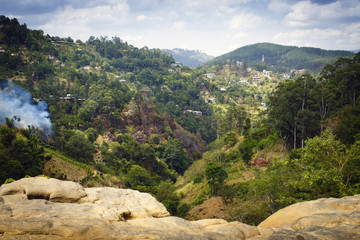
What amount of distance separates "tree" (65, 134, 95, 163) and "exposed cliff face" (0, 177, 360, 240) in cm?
3614

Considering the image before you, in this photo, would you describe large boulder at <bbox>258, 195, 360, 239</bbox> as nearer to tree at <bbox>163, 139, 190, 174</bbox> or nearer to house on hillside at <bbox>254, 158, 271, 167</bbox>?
house on hillside at <bbox>254, 158, 271, 167</bbox>

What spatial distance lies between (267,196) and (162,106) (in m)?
75.5

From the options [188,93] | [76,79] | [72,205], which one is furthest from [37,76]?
[72,205]

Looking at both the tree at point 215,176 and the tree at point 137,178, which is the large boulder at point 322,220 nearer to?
the tree at point 215,176

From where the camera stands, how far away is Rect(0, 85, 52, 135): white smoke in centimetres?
4578

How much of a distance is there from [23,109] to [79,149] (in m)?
20.0

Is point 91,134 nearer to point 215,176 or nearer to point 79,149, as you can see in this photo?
point 79,149

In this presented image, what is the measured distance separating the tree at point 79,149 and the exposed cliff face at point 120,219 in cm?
3614

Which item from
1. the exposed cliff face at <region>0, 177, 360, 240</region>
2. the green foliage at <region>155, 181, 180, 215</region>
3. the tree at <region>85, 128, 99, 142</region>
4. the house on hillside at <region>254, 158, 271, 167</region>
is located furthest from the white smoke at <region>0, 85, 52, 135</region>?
the house on hillside at <region>254, 158, 271, 167</region>

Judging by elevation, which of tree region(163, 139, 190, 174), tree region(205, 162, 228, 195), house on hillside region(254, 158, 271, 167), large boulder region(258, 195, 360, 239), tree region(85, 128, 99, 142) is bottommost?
tree region(163, 139, 190, 174)

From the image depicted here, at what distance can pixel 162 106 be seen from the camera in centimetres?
9238

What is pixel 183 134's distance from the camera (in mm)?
78125

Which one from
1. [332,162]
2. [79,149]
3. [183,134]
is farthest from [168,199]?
[183,134]

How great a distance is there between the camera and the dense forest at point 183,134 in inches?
761
